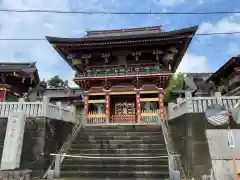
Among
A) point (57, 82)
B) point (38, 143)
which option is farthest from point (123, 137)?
point (57, 82)

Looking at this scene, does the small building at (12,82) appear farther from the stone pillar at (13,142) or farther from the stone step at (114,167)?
the stone step at (114,167)

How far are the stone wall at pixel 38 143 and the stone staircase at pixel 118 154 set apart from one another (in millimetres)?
847

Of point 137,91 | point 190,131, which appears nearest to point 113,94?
point 137,91

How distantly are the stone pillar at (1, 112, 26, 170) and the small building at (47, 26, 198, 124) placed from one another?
617 centimetres

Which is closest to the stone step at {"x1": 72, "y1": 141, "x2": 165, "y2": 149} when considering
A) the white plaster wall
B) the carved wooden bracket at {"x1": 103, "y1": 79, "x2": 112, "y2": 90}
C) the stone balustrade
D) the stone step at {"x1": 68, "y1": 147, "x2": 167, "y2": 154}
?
the stone step at {"x1": 68, "y1": 147, "x2": 167, "y2": 154}

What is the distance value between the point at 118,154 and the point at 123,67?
26.7ft

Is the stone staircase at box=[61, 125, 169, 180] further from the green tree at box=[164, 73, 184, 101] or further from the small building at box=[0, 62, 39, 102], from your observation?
the green tree at box=[164, 73, 184, 101]

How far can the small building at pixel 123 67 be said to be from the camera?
14.1 metres

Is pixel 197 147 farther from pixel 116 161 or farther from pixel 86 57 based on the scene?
pixel 86 57

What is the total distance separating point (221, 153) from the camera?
7.25 metres

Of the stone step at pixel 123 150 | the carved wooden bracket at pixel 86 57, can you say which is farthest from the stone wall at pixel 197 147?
the carved wooden bracket at pixel 86 57

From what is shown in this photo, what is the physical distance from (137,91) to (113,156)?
6942mm

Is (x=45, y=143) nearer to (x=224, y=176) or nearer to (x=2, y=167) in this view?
(x=2, y=167)

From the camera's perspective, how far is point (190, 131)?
7.85 meters
